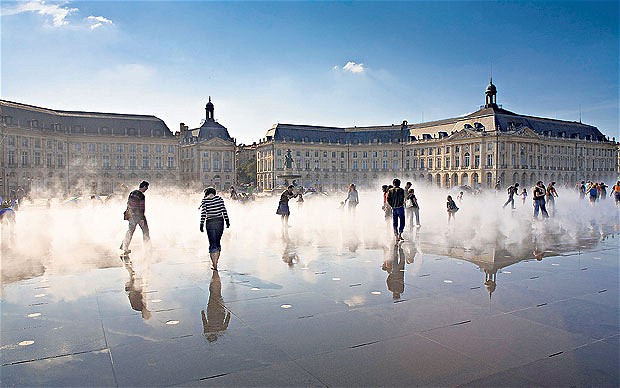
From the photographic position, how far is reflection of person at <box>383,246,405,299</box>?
8.70m

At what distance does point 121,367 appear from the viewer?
5.27 meters

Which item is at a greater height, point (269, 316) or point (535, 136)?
point (535, 136)

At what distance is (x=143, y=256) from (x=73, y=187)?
9271cm

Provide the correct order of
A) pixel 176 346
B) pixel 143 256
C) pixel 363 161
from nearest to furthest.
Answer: pixel 176 346
pixel 143 256
pixel 363 161

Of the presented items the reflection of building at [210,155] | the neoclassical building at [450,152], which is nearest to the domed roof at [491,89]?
the neoclassical building at [450,152]

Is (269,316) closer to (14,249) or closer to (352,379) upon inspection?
(352,379)

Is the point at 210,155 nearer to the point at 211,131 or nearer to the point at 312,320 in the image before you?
the point at 211,131

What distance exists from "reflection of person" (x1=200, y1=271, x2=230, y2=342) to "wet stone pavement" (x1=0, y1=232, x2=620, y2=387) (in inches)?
1.0

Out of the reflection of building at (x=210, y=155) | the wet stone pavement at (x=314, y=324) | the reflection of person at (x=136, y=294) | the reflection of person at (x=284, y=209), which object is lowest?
the wet stone pavement at (x=314, y=324)

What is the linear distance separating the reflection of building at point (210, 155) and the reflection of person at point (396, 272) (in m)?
101

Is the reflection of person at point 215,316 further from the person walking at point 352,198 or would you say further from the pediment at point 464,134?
the pediment at point 464,134

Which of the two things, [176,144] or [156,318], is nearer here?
[156,318]

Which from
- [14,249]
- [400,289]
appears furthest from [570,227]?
[14,249]

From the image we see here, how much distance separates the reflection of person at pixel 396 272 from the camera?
8.70 meters
